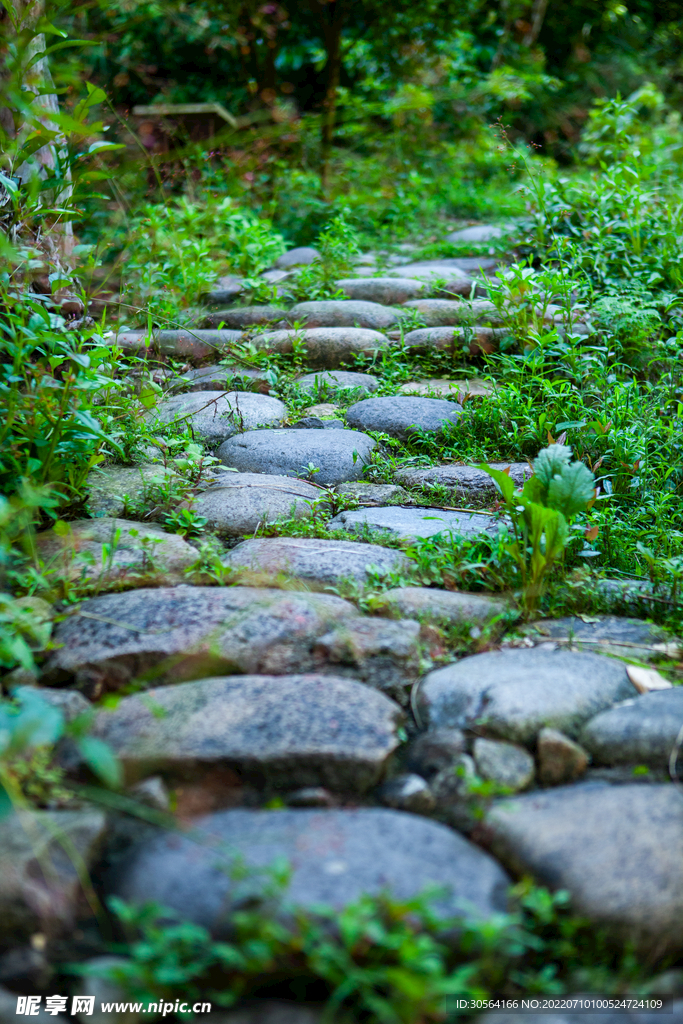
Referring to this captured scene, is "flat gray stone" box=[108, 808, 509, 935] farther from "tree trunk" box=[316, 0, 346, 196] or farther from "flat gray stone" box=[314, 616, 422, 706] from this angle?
Result: "tree trunk" box=[316, 0, 346, 196]

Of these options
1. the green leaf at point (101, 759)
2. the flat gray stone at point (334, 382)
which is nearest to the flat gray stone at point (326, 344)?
the flat gray stone at point (334, 382)

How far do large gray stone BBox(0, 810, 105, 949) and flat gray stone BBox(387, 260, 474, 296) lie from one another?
2.94m

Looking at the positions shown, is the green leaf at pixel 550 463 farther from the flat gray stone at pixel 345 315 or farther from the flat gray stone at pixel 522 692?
the flat gray stone at pixel 345 315

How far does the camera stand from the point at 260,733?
48.1 inches

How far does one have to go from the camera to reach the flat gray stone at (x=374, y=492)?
2.19 m

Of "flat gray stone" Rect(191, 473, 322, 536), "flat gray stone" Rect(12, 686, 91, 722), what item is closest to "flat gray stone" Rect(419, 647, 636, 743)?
"flat gray stone" Rect(12, 686, 91, 722)

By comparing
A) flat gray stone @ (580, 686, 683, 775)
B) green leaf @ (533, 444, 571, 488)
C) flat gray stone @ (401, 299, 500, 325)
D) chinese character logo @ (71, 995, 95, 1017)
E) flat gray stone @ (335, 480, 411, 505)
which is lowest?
chinese character logo @ (71, 995, 95, 1017)

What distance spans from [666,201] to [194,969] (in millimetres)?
4112

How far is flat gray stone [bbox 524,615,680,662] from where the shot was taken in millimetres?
1573

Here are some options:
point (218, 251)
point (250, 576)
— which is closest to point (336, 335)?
point (218, 251)

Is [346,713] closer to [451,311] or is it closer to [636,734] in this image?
[636,734]

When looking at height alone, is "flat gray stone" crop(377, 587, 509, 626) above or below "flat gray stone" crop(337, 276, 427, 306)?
below

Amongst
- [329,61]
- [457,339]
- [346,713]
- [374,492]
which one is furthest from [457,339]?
[329,61]

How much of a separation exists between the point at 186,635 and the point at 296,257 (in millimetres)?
3625
